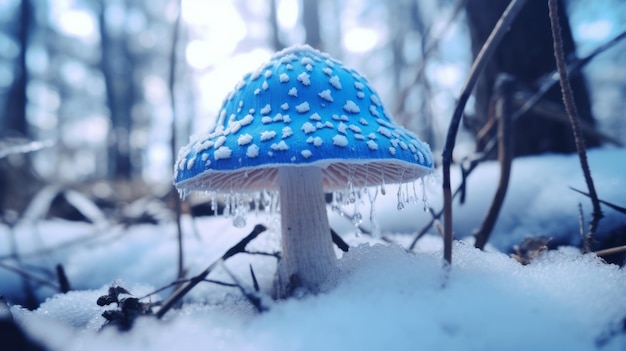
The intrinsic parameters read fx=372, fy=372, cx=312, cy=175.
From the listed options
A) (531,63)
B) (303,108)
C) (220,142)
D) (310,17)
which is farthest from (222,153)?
(310,17)

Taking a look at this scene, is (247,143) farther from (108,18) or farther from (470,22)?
(108,18)

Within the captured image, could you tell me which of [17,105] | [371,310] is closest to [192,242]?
[371,310]

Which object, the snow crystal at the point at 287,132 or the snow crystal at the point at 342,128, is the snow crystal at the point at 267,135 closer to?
the snow crystal at the point at 287,132

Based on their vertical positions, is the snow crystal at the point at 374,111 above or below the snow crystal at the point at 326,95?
below

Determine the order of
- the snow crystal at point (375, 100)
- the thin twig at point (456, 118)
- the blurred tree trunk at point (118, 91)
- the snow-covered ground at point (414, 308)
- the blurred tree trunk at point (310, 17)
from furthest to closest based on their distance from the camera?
1. the blurred tree trunk at point (118, 91)
2. the blurred tree trunk at point (310, 17)
3. the snow crystal at point (375, 100)
4. the thin twig at point (456, 118)
5. the snow-covered ground at point (414, 308)

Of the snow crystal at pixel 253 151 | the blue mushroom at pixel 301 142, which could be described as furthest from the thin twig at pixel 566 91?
the snow crystal at pixel 253 151
